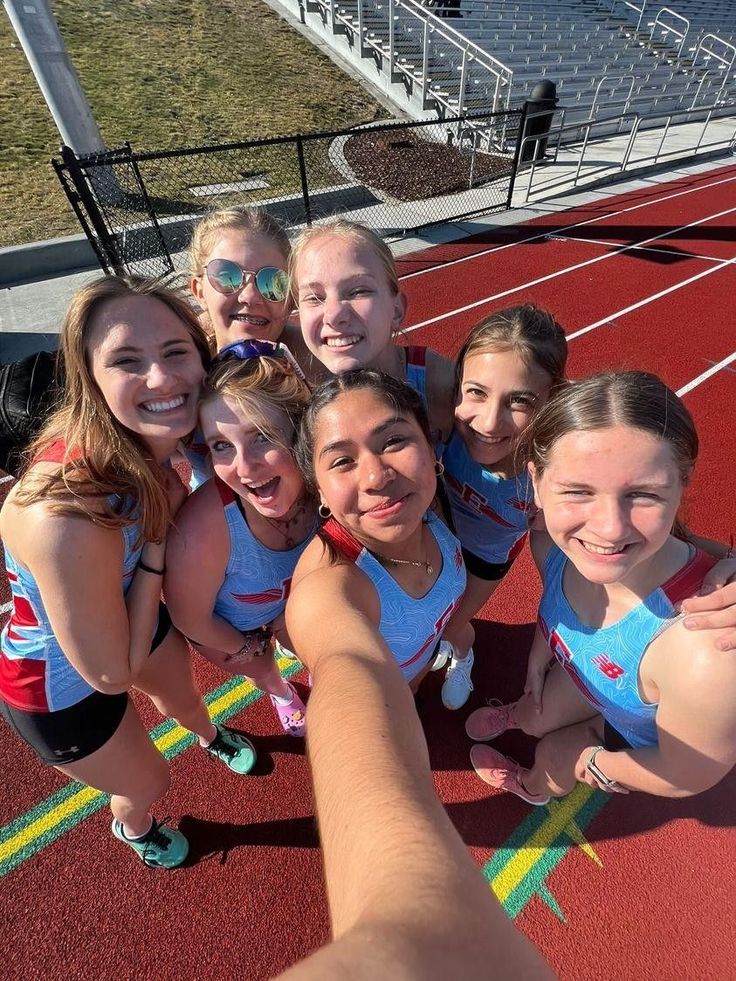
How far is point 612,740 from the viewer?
1.77 meters

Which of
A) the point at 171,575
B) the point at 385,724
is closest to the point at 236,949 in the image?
the point at 171,575

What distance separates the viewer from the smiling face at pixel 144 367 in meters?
1.54

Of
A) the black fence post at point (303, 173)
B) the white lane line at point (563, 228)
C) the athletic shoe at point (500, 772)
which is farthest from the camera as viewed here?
the white lane line at point (563, 228)

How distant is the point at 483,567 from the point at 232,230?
202cm

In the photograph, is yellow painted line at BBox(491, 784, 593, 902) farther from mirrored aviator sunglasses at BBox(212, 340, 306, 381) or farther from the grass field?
the grass field

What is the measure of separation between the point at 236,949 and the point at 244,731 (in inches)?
35.1

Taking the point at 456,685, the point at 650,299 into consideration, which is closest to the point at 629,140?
the point at 650,299

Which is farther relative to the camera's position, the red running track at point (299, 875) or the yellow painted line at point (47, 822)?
the yellow painted line at point (47, 822)

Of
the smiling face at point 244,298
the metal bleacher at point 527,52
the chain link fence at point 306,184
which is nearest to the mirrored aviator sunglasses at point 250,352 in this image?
the smiling face at point 244,298

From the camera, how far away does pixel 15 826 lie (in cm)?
223

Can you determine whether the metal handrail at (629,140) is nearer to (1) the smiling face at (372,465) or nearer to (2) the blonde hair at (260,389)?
(2) the blonde hair at (260,389)

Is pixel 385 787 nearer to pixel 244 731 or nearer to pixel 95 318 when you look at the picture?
pixel 95 318

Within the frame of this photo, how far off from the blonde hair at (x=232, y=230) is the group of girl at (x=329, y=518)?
1.6 inches

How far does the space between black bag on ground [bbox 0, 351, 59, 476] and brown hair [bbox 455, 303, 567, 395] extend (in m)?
1.54
